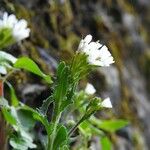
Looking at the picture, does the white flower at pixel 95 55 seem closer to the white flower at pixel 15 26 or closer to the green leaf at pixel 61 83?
the green leaf at pixel 61 83

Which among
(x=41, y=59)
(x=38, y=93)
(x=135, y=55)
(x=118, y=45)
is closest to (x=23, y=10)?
(x=41, y=59)

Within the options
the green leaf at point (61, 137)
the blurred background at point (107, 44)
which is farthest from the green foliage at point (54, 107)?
the blurred background at point (107, 44)

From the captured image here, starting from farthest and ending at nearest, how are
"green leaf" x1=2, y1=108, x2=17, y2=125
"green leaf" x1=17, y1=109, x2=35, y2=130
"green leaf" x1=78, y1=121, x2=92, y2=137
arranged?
"green leaf" x1=78, y1=121, x2=92, y2=137 < "green leaf" x1=17, y1=109, x2=35, y2=130 < "green leaf" x1=2, y1=108, x2=17, y2=125

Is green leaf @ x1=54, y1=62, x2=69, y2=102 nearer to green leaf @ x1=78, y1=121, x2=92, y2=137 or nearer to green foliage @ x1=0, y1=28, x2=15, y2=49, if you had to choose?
green foliage @ x1=0, y1=28, x2=15, y2=49

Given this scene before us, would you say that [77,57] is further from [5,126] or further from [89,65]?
[5,126]

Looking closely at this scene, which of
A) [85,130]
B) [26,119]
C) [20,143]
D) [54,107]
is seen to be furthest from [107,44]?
[54,107]

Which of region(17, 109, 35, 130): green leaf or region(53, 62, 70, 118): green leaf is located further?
region(17, 109, 35, 130): green leaf

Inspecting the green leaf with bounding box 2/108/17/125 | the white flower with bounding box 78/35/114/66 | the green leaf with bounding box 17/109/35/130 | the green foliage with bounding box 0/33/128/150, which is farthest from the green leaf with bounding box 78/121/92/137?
the white flower with bounding box 78/35/114/66

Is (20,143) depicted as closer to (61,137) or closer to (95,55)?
(61,137)
